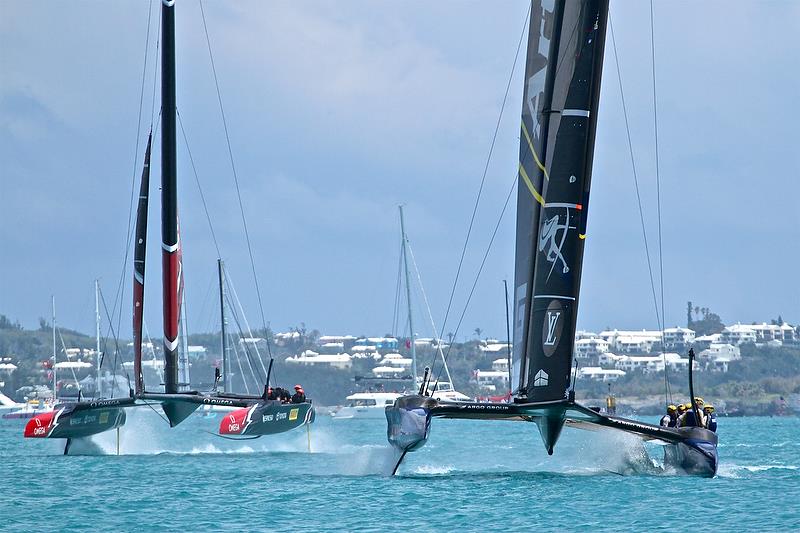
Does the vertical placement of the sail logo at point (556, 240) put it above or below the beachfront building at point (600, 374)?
below

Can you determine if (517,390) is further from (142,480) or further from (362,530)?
(142,480)

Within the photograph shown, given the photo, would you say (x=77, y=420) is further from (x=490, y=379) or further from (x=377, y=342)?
(x=377, y=342)

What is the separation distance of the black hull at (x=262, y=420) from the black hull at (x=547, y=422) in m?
6.48

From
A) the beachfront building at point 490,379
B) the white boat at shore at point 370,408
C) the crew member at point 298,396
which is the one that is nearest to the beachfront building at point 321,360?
the beachfront building at point 490,379

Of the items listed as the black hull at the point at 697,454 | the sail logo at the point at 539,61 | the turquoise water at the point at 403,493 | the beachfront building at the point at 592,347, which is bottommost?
the turquoise water at the point at 403,493

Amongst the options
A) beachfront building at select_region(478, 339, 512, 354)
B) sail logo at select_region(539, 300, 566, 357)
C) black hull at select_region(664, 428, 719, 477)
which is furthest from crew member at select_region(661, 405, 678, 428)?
beachfront building at select_region(478, 339, 512, 354)

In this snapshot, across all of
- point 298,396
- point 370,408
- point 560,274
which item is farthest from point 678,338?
point 560,274

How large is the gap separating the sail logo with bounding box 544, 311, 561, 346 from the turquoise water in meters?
1.92

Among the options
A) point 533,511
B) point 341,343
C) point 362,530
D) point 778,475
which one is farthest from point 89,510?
point 341,343

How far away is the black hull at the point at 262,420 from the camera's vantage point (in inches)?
992

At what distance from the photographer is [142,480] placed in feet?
68.8

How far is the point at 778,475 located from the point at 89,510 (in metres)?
10.8

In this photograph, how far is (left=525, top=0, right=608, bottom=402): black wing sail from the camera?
17.7 metres

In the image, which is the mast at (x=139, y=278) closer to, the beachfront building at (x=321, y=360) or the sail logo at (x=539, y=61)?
the sail logo at (x=539, y=61)
